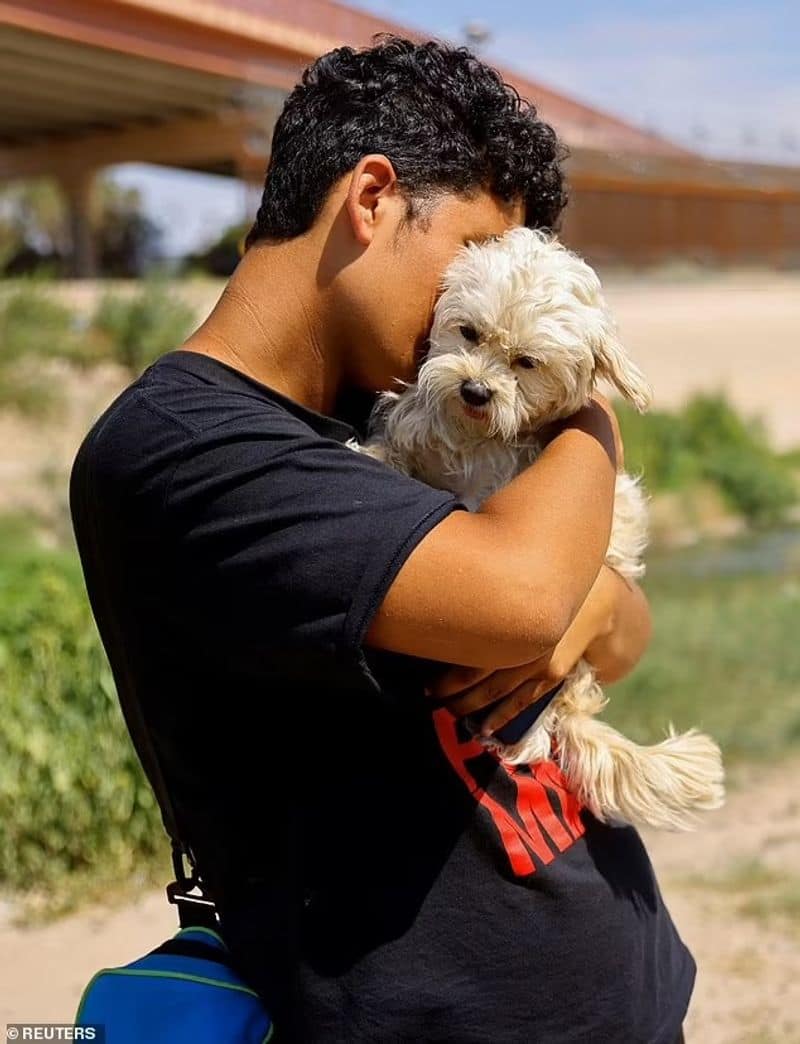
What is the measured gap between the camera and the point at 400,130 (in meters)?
1.89

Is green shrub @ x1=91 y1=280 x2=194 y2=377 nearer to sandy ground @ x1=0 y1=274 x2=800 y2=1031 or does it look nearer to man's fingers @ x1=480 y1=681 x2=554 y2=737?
sandy ground @ x1=0 y1=274 x2=800 y2=1031

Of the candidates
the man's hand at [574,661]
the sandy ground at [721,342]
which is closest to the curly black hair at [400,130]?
the man's hand at [574,661]

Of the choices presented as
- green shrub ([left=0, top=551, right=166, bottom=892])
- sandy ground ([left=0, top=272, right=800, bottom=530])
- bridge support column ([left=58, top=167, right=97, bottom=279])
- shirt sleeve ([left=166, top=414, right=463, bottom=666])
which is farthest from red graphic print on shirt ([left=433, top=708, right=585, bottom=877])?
bridge support column ([left=58, top=167, right=97, bottom=279])

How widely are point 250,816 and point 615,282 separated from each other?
29.5m

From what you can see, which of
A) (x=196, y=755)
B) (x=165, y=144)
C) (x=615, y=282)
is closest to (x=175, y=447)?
(x=196, y=755)

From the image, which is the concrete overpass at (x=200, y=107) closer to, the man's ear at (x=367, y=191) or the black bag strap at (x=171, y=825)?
the man's ear at (x=367, y=191)

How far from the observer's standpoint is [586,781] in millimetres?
2232

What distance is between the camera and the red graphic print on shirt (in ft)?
6.15

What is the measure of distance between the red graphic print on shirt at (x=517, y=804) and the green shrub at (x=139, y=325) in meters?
13.9

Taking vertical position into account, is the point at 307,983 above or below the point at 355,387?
below

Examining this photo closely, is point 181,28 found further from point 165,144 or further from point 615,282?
point 615,282

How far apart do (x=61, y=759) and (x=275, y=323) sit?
3749 mm

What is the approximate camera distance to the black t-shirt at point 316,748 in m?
1.69

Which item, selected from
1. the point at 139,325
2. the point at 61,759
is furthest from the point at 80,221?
the point at 61,759
